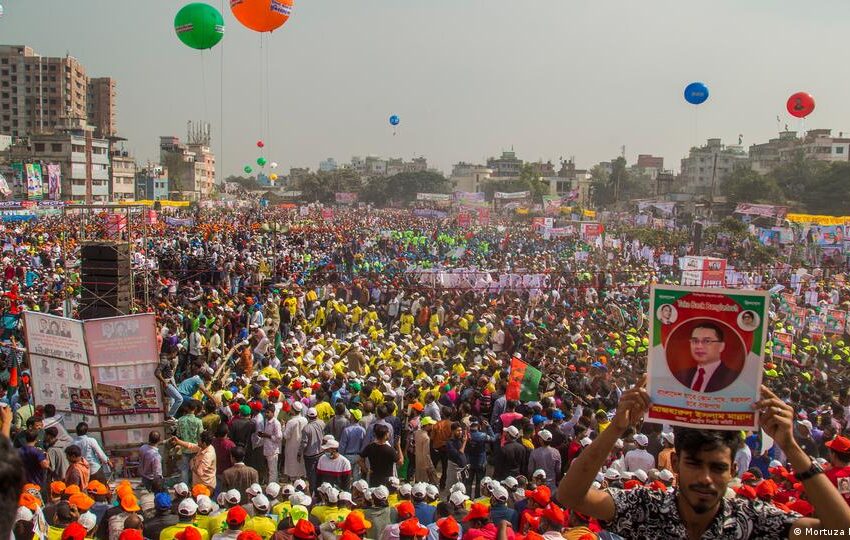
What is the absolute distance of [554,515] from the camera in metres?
5.08

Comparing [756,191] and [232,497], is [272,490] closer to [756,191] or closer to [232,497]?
[232,497]

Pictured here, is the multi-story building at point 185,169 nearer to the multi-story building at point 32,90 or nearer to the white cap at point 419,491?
the multi-story building at point 32,90

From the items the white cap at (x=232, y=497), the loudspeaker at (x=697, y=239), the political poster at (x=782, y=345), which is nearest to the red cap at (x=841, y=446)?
the white cap at (x=232, y=497)

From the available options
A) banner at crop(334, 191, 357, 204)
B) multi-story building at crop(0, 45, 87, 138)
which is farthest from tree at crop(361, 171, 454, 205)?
multi-story building at crop(0, 45, 87, 138)

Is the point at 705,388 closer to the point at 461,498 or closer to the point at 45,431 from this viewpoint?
the point at 461,498

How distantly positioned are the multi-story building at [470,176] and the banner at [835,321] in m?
85.7

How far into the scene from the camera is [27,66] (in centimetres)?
8575

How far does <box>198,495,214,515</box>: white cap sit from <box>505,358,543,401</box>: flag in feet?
15.5

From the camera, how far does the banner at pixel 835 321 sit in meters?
13.3

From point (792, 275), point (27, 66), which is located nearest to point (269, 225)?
point (792, 275)

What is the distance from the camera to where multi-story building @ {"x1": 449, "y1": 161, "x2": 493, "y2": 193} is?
106244 millimetres

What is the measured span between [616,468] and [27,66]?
95.6 meters

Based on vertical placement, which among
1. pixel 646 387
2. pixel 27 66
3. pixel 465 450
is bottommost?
pixel 465 450

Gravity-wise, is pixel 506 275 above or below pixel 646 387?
below
